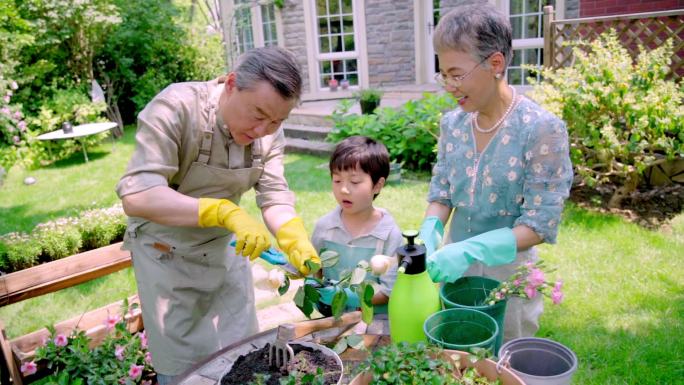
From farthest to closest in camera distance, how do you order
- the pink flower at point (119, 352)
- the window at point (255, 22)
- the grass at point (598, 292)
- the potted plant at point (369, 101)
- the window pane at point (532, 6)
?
1. the window at point (255, 22)
2. the window pane at point (532, 6)
3. the potted plant at point (369, 101)
4. the grass at point (598, 292)
5. the pink flower at point (119, 352)

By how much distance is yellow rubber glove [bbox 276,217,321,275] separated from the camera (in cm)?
166

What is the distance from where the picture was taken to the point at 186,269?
75.5 inches

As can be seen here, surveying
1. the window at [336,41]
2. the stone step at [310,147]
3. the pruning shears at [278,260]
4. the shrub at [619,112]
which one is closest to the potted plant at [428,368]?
the pruning shears at [278,260]

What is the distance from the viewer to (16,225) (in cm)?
530

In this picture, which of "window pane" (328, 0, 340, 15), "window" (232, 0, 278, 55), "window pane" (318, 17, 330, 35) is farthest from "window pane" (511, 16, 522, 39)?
"window" (232, 0, 278, 55)

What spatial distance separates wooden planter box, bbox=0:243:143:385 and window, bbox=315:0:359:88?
315 inches

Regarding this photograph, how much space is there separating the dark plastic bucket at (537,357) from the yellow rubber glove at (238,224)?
731 mm

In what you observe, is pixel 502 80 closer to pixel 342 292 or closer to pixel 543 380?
pixel 342 292

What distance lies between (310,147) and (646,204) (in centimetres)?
421

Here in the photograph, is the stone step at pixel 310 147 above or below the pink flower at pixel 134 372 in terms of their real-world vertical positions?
above

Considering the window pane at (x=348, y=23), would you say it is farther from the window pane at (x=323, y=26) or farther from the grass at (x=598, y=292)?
the grass at (x=598, y=292)

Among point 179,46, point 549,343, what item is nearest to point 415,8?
point 179,46

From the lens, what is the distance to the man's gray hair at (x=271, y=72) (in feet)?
5.25

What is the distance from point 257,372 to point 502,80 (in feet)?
3.65
